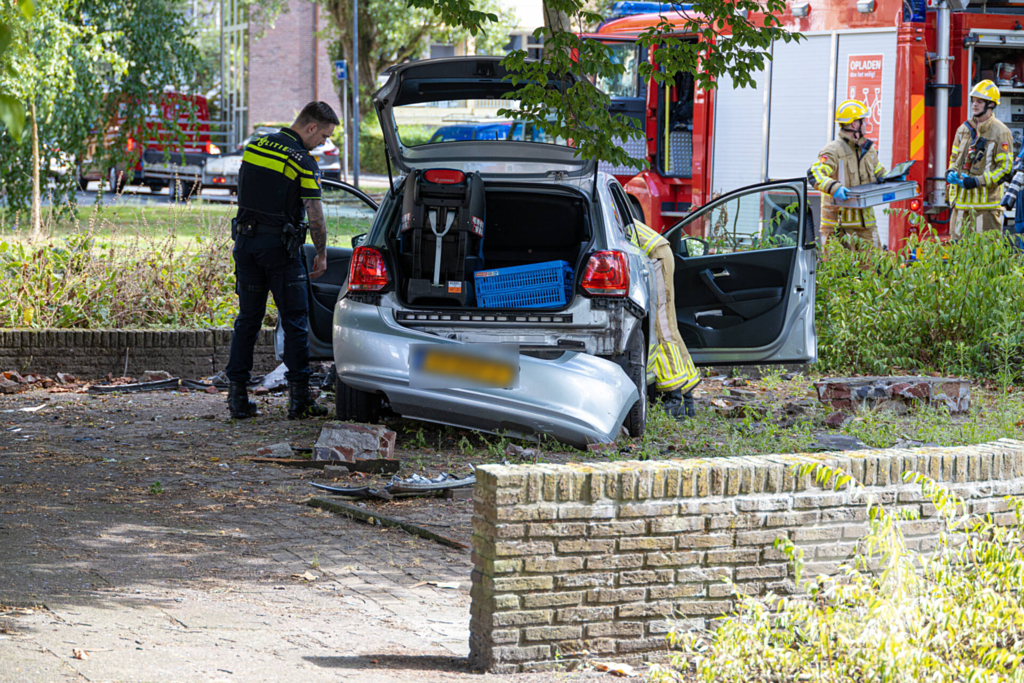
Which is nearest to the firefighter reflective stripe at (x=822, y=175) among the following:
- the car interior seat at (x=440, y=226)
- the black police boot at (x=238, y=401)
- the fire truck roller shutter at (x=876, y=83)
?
the fire truck roller shutter at (x=876, y=83)

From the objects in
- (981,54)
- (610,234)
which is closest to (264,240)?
(610,234)

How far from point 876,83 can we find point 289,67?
1400 inches

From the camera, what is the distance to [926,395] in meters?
8.30

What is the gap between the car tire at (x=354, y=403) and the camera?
24.0 ft

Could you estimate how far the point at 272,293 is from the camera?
25.4 ft

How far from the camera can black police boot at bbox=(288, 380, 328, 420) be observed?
7.90m

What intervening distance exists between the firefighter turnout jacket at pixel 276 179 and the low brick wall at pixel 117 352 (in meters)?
2.36

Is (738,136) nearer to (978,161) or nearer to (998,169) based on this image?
(978,161)

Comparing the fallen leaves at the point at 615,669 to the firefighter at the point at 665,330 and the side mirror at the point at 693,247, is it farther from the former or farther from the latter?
the side mirror at the point at 693,247

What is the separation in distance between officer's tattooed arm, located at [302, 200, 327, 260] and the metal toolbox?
5319 mm

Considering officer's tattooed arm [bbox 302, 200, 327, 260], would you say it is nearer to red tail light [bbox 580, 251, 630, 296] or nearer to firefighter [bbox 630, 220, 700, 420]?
red tail light [bbox 580, 251, 630, 296]

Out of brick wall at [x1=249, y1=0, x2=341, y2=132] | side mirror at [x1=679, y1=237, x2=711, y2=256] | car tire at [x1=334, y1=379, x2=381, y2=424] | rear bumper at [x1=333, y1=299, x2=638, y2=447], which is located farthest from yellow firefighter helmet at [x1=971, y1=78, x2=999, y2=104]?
brick wall at [x1=249, y1=0, x2=341, y2=132]

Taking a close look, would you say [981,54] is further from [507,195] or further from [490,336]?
[490,336]

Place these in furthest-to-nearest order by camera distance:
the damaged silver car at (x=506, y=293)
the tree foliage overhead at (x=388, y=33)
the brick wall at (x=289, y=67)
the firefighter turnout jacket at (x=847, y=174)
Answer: the brick wall at (x=289, y=67) → the tree foliage overhead at (x=388, y=33) → the firefighter turnout jacket at (x=847, y=174) → the damaged silver car at (x=506, y=293)
